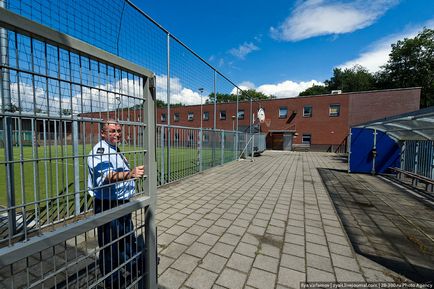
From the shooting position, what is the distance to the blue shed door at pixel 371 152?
8.74m

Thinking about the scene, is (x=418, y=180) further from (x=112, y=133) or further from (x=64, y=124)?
(x=64, y=124)

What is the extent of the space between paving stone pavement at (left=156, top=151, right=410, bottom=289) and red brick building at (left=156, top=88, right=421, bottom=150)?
59.4 ft

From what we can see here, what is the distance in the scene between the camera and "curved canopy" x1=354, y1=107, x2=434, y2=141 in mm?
4989

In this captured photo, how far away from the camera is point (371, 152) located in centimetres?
896

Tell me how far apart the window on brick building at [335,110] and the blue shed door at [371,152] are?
18733 millimetres

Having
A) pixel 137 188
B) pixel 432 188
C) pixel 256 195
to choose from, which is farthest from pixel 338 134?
pixel 137 188

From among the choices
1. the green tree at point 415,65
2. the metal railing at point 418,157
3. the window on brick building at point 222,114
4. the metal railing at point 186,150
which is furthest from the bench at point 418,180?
the green tree at point 415,65

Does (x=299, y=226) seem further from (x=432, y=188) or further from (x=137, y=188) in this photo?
(x=432, y=188)

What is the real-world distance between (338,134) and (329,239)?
84.8 feet

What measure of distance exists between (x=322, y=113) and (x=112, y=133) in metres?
28.5

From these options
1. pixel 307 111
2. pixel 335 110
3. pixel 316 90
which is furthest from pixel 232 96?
pixel 316 90

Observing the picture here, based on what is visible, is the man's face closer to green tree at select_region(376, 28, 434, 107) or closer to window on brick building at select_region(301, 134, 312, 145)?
window on brick building at select_region(301, 134, 312, 145)

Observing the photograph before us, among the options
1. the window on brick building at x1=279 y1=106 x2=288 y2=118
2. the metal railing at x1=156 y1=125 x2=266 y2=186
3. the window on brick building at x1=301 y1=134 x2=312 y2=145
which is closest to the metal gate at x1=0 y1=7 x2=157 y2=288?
the metal railing at x1=156 y1=125 x2=266 y2=186

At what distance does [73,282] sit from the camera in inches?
83.2
